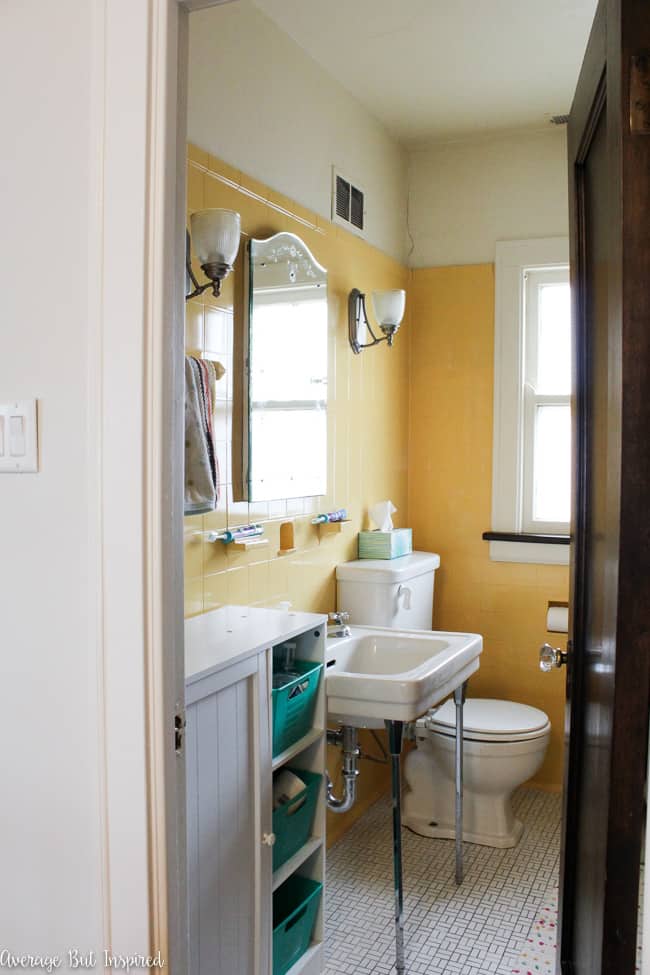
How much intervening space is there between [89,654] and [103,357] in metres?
0.44

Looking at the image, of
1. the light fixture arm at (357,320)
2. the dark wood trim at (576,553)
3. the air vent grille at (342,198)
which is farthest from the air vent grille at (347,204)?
the dark wood trim at (576,553)

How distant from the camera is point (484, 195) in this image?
3350mm

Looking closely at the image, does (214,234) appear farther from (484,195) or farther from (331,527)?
(484,195)

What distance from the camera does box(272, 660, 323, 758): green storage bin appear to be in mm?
1918

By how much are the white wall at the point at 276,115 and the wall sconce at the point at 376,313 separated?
0.28 metres

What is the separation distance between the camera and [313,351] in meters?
2.62

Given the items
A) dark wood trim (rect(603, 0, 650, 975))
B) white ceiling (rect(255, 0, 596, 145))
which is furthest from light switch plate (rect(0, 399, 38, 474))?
white ceiling (rect(255, 0, 596, 145))

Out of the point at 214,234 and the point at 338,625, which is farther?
the point at 338,625

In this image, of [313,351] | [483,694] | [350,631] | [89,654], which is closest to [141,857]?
[89,654]

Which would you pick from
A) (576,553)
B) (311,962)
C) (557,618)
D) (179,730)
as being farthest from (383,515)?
(179,730)

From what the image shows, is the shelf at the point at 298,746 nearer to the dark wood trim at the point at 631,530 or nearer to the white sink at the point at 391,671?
the white sink at the point at 391,671

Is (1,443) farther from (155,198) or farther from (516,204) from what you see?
(516,204)

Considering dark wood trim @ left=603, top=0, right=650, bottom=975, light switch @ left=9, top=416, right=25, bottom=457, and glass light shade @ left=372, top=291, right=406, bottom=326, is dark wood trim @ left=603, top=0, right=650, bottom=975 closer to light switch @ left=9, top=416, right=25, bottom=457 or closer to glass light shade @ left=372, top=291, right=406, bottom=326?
light switch @ left=9, top=416, right=25, bottom=457

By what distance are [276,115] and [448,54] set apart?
2.22ft
